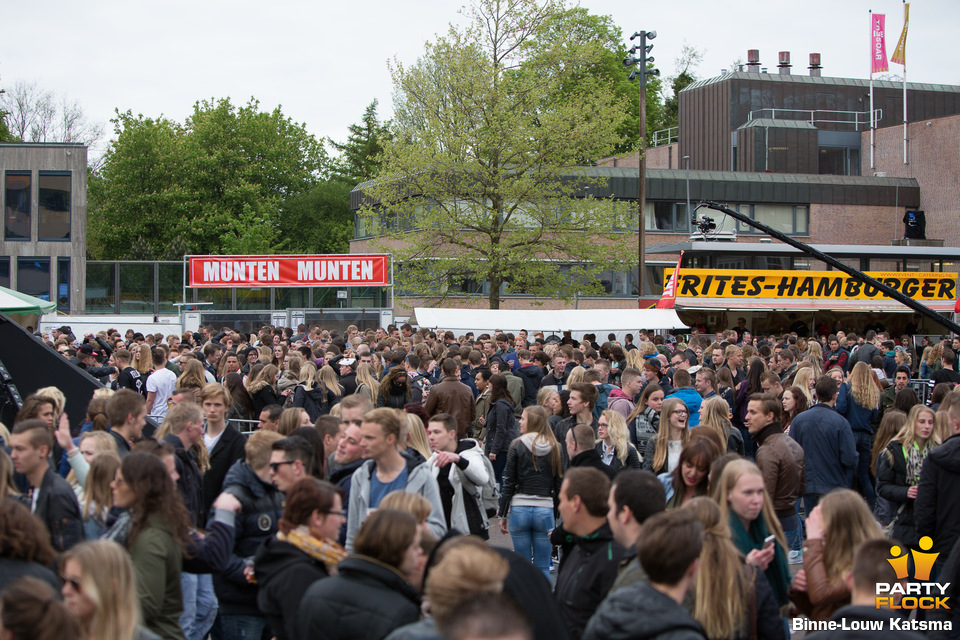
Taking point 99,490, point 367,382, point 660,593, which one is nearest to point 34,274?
point 367,382

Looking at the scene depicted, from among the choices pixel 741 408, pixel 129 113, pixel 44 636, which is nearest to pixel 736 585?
pixel 44 636

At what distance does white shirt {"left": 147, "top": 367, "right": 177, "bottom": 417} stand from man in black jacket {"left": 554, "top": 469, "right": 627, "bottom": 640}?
24.7ft

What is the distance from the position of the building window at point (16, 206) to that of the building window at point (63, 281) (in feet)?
1.73

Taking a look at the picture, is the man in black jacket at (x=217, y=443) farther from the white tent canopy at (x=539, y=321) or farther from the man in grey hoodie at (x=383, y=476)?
the white tent canopy at (x=539, y=321)

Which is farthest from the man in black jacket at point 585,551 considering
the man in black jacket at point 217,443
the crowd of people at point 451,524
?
the man in black jacket at point 217,443

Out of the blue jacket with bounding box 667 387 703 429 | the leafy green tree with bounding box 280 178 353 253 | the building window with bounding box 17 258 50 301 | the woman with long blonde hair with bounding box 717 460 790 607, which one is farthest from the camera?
the leafy green tree with bounding box 280 178 353 253

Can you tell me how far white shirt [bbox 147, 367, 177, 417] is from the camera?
10945 millimetres

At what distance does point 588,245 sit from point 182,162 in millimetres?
30979

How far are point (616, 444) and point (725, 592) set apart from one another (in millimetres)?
3463

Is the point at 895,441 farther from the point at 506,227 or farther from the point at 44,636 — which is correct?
the point at 506,227

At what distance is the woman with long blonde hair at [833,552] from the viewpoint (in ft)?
13.9

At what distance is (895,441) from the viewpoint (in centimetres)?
706

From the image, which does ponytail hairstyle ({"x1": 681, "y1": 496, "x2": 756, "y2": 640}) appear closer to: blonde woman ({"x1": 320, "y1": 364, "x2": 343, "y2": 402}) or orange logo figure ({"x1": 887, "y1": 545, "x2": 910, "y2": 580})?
orange logo figure ({"x1": 887, "y1": 545, "x2": 910, "y2": 580})

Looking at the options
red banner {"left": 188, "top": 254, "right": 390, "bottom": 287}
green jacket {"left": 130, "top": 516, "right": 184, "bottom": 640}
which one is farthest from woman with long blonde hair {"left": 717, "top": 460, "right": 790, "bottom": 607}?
red banner {"left": 188, "top": 254, "right": 390, "bottom": 287}
